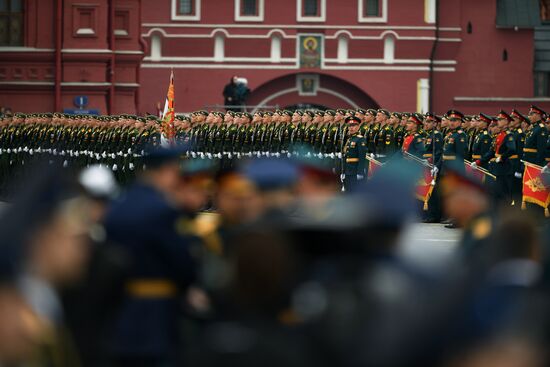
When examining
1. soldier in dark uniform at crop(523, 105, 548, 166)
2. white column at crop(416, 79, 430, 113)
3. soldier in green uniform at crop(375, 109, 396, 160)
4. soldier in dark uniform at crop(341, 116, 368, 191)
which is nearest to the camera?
soldier in dark uniform at crop(523, 105, 548, 166)

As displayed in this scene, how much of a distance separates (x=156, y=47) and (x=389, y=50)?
7.77 meters

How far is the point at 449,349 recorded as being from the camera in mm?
4594

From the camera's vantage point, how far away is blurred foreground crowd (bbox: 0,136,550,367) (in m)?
4.76

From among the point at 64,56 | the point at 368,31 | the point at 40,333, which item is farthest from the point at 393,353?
the point at 368,31

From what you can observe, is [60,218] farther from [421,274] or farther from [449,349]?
[449,349]

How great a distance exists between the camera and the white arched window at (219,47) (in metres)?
51.0

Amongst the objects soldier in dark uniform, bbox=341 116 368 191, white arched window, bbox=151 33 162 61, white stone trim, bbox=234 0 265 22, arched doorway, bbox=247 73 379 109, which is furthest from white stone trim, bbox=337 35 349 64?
soldier in dark uniform, bbox=341 116 368 191

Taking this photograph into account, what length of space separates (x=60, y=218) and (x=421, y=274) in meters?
1.51

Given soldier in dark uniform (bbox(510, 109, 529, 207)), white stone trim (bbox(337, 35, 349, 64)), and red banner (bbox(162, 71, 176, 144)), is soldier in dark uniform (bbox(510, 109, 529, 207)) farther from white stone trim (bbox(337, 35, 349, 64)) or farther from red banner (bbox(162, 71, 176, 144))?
white stone trim (bbox(337, 35, 349, 64))

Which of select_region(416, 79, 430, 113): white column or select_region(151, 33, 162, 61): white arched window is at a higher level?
select_region(151, 33, 162, 61): white arched window

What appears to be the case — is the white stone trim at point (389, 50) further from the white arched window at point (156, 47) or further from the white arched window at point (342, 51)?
the white arched window at point (156, 47)

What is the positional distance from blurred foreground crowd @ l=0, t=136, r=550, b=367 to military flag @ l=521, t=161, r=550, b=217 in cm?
1256

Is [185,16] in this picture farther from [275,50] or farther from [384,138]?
[384,138]

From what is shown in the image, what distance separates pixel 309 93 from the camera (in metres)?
51.3
